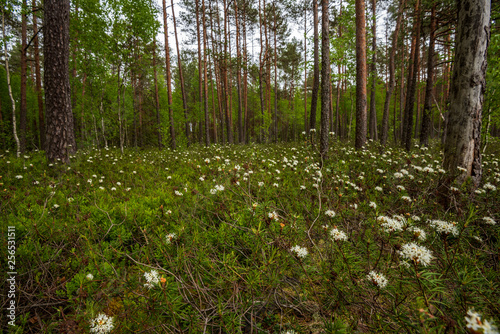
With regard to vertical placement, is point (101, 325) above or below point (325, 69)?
below

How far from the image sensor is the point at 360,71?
703cm

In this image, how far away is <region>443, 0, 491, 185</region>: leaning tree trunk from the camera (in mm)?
2879

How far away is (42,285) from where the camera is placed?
5.85 feet

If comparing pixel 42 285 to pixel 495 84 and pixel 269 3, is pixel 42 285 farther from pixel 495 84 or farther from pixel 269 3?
pixel 269 3

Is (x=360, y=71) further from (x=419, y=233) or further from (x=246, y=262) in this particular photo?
(x=246, y=262)

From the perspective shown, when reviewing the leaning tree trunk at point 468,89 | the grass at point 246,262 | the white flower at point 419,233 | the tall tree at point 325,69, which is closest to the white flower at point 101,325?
the grass at point 246,262

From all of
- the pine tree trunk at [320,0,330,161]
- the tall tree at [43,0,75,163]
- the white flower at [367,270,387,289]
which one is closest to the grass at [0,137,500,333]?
the white flower at [367,270,387,289]

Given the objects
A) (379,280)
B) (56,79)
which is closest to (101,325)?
(379,280)

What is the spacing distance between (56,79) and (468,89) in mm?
8500

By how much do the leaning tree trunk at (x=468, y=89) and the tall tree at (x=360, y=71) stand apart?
3.93 m

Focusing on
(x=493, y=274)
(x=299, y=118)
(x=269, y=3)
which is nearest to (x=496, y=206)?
(x=493, y=274)

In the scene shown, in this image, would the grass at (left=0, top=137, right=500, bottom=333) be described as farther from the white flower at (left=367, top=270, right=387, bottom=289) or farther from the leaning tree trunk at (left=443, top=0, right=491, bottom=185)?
the leaning tree trunk at (left=443, top=0, right=491, bottom=185)

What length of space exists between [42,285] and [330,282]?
2542 mm

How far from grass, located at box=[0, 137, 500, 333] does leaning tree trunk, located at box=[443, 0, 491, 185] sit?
53 cm
